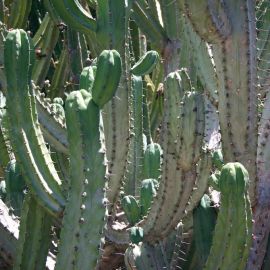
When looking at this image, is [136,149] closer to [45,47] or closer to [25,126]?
[25,126]

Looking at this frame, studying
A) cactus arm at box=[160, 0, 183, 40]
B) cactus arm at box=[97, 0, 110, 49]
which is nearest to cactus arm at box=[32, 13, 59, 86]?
cactus arm at box=[160, 0, 183, 40]

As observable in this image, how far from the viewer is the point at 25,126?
265cm

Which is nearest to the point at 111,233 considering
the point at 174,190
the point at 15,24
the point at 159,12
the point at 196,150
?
the point at 174,190

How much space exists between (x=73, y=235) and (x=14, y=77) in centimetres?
65

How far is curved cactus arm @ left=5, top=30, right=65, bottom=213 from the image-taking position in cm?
264

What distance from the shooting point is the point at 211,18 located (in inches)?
97.7

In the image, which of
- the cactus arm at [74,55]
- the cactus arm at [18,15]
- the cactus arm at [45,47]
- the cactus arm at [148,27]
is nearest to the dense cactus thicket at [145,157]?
the cactus arm at [148,27]

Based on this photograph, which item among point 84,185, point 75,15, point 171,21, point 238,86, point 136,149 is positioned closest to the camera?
point 84,185

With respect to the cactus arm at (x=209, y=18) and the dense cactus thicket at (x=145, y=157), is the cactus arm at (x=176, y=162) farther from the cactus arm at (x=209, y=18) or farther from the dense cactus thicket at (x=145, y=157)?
the cactus arm at (x=209, y=18)

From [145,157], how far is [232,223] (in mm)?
1032

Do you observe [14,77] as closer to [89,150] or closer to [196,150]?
[89,150]

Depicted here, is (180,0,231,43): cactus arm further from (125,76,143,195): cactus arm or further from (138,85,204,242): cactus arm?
(125,76,143,195): cactus arm

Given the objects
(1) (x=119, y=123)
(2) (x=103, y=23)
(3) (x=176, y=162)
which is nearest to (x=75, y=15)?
(2) (x=103, y=23)

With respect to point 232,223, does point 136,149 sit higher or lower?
higher
